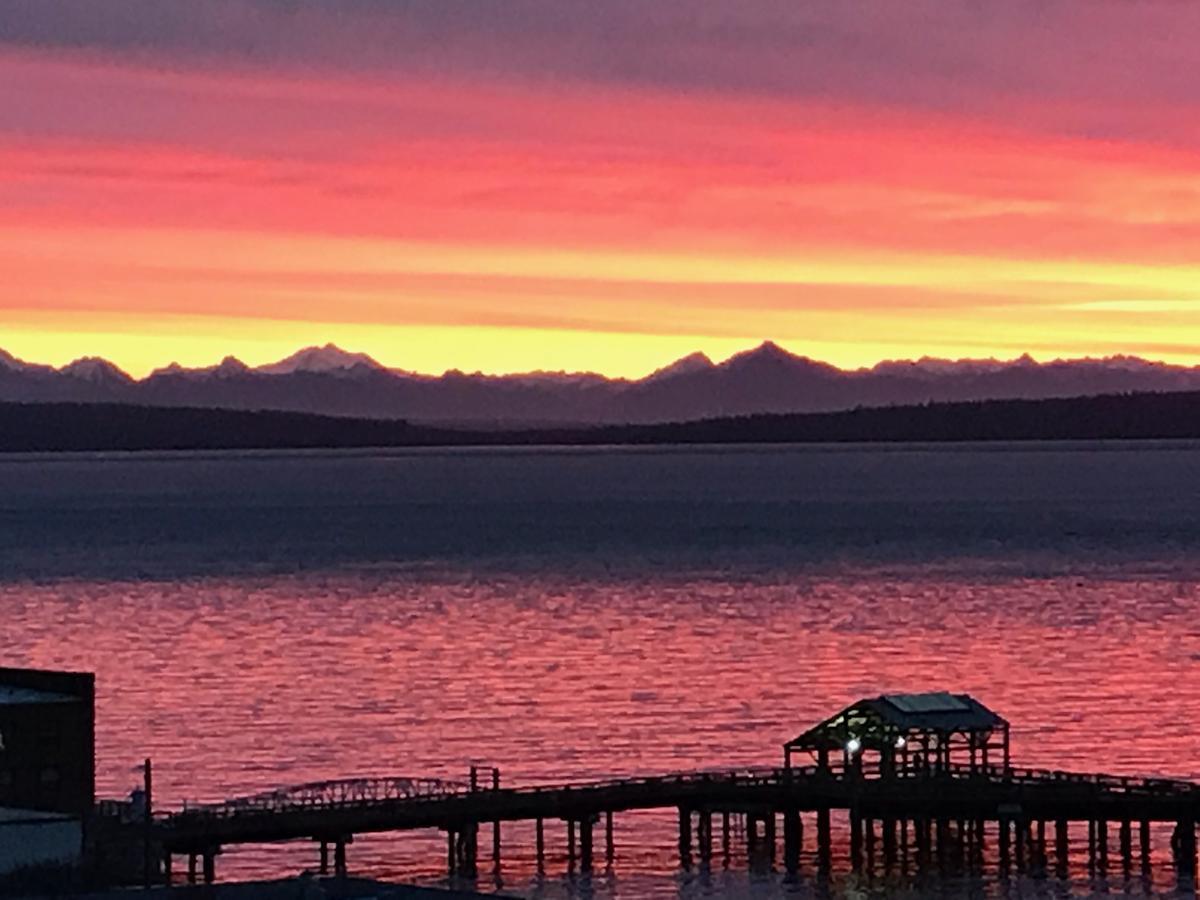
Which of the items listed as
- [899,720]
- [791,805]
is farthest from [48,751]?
[899,720]

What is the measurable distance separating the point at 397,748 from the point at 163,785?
12547 millimetres

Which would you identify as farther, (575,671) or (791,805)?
(575,671)

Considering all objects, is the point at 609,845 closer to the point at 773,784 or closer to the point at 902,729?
the point at 773,784

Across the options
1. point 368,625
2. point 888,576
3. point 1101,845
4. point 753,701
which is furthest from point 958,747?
point 888,576

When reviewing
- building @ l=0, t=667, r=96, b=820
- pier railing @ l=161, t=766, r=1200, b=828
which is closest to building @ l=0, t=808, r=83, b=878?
building @ l=0, t=667, r=96, b=820

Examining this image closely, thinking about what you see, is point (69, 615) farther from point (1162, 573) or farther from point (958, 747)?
point (958, 747)

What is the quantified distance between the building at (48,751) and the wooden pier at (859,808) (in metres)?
4.34

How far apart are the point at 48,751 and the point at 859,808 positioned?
839 inches

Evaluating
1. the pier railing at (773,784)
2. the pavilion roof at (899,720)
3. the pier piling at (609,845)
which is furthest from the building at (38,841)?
the pavilion roof at (899,720)

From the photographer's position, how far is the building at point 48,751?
65.6 meters

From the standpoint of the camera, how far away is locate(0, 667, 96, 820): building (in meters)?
65.6

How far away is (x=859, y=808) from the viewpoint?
74.2 metres

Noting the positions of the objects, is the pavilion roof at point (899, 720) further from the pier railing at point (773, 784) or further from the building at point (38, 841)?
the building at point (38, 841)

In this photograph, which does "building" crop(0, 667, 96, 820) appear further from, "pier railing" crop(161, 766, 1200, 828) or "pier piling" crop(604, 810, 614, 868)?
"pier piling" crop(604, 810, 614, 868)
